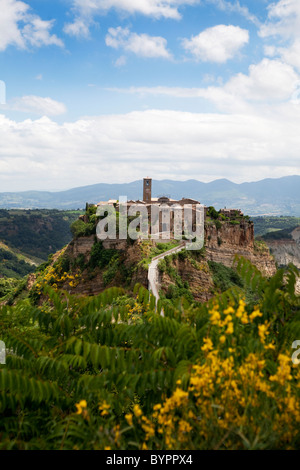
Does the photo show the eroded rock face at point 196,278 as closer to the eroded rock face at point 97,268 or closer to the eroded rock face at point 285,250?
the eroded rock face at point 97,268

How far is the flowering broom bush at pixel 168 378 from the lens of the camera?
3.82 meters

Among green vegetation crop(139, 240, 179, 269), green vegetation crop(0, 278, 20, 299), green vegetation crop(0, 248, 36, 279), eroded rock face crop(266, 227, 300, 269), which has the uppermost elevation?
green vegetation crop(139, 240, 179, 269)

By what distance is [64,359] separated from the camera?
4938 mm

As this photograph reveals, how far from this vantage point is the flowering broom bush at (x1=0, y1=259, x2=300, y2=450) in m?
3.82

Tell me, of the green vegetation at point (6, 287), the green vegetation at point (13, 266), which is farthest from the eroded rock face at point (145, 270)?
the green vegetation at point (13, 266)

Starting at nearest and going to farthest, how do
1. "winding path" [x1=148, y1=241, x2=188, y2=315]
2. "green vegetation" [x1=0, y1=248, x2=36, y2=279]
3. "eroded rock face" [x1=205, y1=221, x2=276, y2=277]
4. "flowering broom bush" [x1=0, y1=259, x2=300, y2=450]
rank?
"flowering broom bush" [x1=0, y1=259, x2=300, y2=450] → "winding path" [x1=148, y1=241, x2=188, y2=315] → "eroded rock face" [x1=205, y1=221, x2=276, y2=277] → "green vegetation" [x1=0, y1=248, x2=36, y2=279]

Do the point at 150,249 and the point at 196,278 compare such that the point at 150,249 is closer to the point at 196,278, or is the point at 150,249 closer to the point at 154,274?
the point at 154,274

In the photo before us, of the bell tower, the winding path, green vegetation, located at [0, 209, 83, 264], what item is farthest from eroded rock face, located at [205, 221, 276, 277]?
green vegetation, located at [0, 209, 83, 264]

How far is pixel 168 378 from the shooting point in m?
4.62

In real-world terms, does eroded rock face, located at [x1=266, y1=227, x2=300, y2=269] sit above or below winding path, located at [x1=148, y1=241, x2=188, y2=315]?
below

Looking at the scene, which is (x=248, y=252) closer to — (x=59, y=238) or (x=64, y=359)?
(x=64, y=359)

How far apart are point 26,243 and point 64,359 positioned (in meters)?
157

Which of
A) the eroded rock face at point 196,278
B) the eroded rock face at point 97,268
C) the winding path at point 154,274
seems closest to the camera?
the winding path at point 154,274

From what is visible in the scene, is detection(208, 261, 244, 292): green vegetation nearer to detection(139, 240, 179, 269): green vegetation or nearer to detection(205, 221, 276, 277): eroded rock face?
detection(205, 221, 276, 277): eroded rock face
